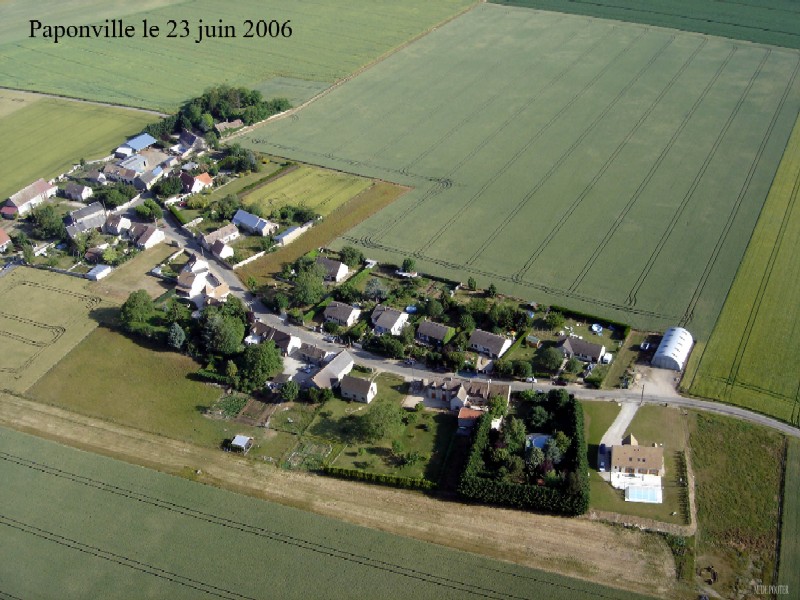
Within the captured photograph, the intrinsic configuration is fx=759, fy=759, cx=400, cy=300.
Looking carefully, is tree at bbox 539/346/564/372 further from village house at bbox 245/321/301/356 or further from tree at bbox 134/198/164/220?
tree at bbox 134/198/164/220

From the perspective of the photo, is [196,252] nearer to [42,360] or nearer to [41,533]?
[42,360]

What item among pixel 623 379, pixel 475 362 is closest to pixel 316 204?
pixel 475 362

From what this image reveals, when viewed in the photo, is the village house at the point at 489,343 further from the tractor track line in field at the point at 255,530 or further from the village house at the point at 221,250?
the village house at the point at 221,250

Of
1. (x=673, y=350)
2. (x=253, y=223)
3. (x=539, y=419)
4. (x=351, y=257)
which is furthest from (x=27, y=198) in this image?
(x=673, y=350)

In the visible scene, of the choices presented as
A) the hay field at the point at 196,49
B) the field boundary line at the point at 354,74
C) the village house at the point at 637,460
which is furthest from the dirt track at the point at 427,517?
the hay field at the point at 196,49

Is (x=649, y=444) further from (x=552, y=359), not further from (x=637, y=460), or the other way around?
(x=552, y=359)

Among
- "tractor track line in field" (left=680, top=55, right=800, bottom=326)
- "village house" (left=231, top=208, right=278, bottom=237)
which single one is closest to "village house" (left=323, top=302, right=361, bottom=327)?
"village house" (left=231, top=208, right=278, bottom=237)

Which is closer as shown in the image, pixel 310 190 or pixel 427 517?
pixel 427 517
